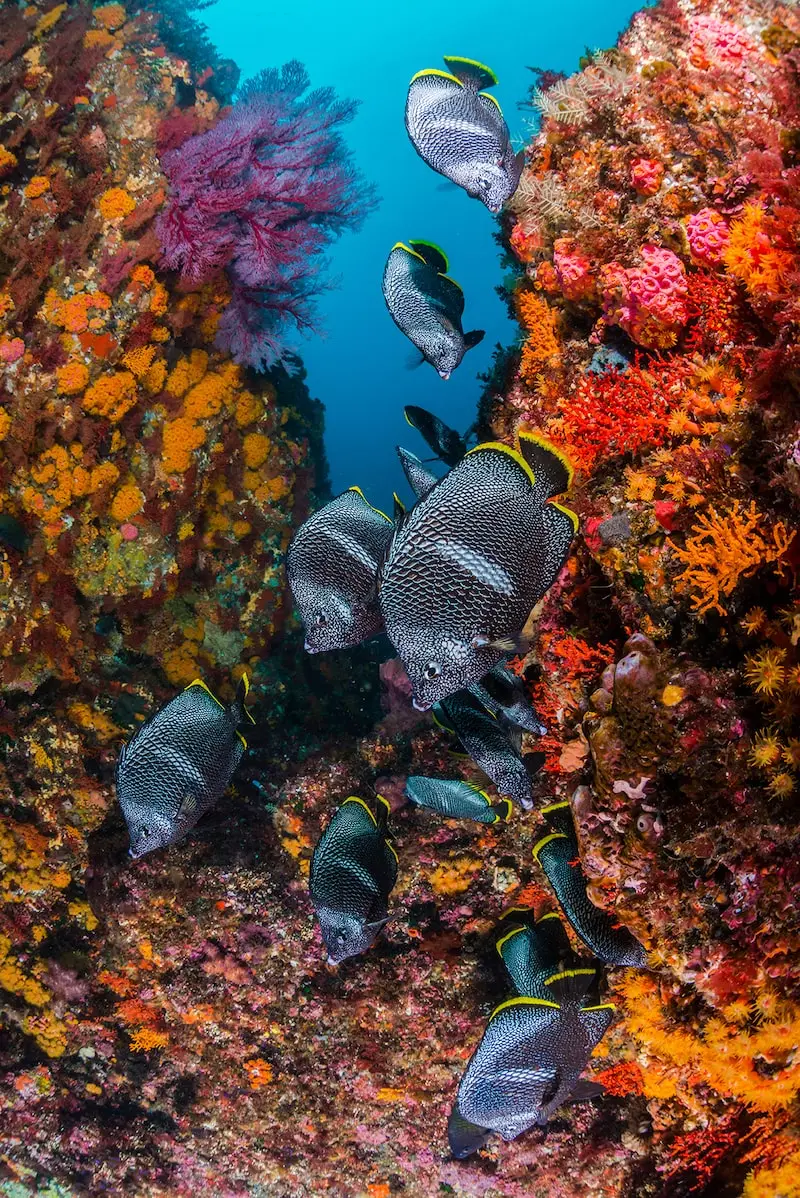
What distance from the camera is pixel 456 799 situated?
3.43 metres

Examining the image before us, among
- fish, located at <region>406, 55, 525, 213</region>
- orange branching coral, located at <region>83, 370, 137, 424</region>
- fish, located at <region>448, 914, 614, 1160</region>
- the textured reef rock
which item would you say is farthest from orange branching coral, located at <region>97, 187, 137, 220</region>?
fish, located at <region>448, 914, 614, 1160</region>

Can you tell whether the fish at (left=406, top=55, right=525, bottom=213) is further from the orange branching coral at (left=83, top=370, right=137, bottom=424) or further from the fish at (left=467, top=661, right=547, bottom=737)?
the orange branching coral at (left=83, top=370, right=137, bottom=424)

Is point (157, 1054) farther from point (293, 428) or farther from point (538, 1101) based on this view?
point (293, 428)

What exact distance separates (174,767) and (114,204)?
456 centimetres

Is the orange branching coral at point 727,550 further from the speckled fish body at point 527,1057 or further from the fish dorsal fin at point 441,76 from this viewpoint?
Answer: the fish dorsal fin at point 441,76

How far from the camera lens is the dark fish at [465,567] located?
6.63 ft

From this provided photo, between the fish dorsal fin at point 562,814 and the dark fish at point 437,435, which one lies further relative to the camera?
the dark fish at point 437,435

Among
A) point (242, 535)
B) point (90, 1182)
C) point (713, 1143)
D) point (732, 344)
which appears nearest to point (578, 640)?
point (732, 344)

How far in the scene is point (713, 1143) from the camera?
11.3 feet

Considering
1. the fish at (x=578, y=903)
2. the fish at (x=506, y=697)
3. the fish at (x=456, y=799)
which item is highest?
the fish at (x=506, y=697)

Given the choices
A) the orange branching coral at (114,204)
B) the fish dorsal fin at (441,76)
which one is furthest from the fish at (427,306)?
the orange branching coral at (114,204)

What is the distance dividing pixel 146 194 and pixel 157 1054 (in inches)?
285

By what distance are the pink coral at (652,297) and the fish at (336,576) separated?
5.00ft

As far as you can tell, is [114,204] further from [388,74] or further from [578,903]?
[388,74]
